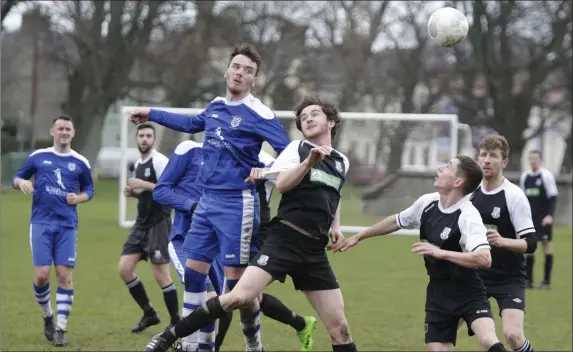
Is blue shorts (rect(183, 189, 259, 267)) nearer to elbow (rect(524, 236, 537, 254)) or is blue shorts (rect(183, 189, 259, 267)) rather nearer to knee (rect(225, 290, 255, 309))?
knee (rect(225, 290, 255, 309))

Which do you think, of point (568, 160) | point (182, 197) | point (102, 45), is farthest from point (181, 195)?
point (568, 160)

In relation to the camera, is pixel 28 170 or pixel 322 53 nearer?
pixel 28 170

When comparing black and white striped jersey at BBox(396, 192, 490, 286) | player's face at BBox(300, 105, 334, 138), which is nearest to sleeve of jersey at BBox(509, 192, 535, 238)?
black and white striped jersey at BBox(396, 192, 490, 286)

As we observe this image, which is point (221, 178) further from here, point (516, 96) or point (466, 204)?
point (516, 96)

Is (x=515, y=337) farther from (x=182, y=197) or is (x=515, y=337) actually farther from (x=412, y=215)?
(x=182, y=197)

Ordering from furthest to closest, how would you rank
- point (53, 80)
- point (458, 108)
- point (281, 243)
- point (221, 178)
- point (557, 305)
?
point (53, 80) < point (458, 108) < point (557, 305) < point (221, 178) < point (281, 243)

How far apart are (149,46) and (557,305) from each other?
95.7 ft

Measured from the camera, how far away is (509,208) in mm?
7742

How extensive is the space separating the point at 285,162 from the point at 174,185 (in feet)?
7.71

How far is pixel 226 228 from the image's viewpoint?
730 cm

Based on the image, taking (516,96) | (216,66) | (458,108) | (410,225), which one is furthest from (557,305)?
(216,66)

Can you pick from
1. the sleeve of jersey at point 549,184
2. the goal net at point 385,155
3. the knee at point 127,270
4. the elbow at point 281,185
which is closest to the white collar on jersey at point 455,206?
the elbow at point 281,185

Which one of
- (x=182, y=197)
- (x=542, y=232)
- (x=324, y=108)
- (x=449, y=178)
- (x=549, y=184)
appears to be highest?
(x=324, y=108)

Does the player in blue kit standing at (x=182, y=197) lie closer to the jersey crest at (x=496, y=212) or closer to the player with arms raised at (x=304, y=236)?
the player with arms raised at (x=304, y=236)
